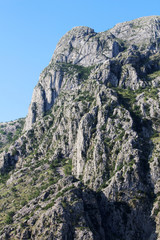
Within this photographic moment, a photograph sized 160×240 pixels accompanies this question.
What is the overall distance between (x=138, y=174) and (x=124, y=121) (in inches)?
1604

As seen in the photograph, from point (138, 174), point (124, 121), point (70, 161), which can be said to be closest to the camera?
point (138, 174)

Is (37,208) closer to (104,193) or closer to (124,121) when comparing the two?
(104,193)

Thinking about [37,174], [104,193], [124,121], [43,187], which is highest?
[124,121]

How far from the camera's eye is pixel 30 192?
156250 millimetres

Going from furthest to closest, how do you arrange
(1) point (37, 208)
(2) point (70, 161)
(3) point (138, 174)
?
(2) point (70, 161), (3) point (138, 174), (1) point (37, 208)

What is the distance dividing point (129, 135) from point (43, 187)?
56.6 metres

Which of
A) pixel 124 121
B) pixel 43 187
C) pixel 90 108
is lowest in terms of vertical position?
pixel 43 187

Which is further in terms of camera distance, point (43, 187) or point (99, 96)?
point (99, 96)

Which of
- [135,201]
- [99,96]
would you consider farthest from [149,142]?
[99,96]

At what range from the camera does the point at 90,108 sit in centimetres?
19425

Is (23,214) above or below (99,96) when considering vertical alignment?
below

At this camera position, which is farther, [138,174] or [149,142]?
[149,142]

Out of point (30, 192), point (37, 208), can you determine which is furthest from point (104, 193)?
point (30, 192)

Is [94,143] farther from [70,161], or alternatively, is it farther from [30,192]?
[30,192]
